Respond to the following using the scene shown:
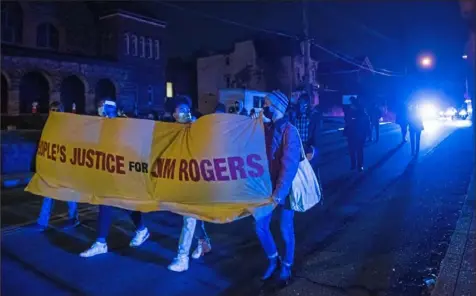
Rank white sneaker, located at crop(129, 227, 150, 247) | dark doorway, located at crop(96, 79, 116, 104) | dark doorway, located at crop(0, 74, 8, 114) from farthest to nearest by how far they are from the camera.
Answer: dark doorway, located at crop(96, 79, 116, 104)
dark doorway, located at crop(0, 74, 8, 114)
white sneaker, located at crop(129, 227, 150, 247)

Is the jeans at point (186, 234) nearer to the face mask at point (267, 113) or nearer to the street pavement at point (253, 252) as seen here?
the street pavement at point (253, 252)

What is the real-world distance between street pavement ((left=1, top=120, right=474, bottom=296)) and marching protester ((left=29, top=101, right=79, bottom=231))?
0.20 m

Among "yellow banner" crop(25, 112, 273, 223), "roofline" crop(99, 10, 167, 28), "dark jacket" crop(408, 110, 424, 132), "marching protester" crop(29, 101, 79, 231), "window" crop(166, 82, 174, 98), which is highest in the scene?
"roofline" crop(99, 10, 167, 28)

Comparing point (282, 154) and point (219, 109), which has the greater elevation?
point (219, 109)

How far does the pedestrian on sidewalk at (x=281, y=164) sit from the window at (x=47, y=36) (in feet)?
105

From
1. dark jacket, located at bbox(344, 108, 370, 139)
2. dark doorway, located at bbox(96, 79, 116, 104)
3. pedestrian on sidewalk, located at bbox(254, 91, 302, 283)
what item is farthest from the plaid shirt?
dark doorway, located at bbox(96, 79, 116, 104)

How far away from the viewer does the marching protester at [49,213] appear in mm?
6562

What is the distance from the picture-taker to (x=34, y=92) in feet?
96.6

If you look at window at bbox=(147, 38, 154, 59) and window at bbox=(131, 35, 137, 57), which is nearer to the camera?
window at bbox=(131, 35, 137, 57)

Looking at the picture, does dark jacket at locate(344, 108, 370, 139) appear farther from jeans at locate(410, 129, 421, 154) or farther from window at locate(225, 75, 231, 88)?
window at locate(225, 75, 231, 88)

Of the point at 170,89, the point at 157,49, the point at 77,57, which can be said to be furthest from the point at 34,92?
the point at 170,89

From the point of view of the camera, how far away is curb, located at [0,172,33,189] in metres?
11.6

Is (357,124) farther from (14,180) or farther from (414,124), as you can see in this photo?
(14,180)

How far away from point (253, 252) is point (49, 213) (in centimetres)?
317
